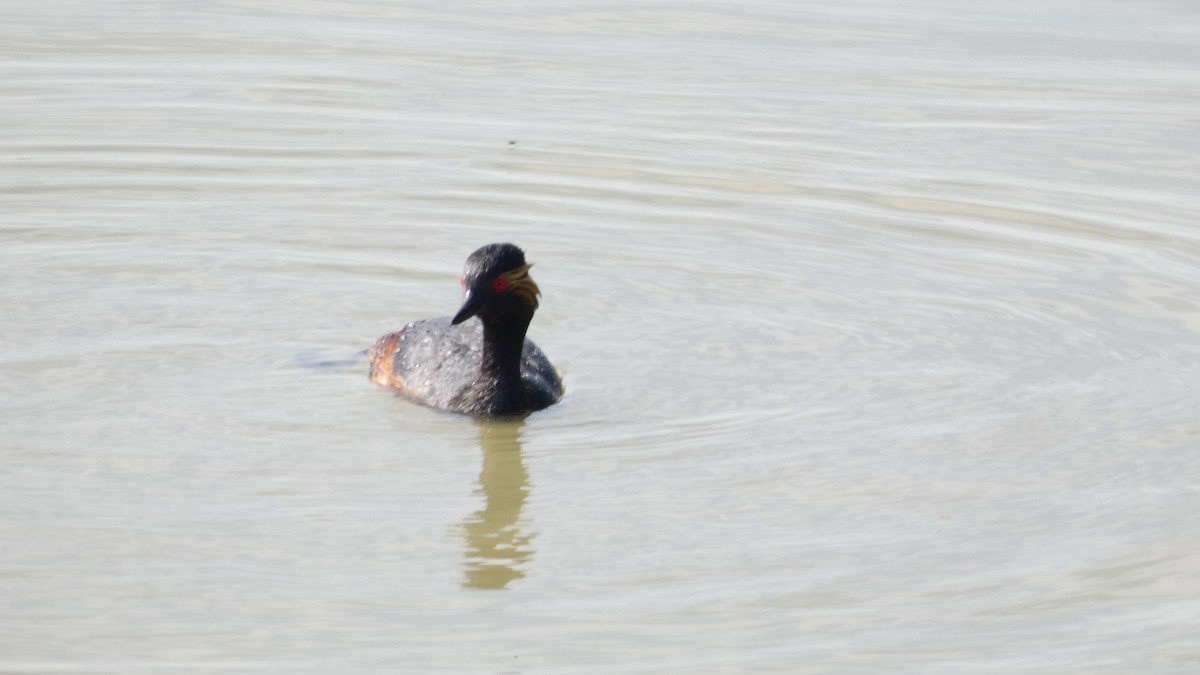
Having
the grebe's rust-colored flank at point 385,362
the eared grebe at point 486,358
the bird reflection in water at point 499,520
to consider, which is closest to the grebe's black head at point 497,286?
the eared grebe at point 486,358

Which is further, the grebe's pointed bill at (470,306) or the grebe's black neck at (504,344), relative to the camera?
the grebe's black neck at (504,344)

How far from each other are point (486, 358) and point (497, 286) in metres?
0.45

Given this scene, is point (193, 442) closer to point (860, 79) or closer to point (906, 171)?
point (906, 171)

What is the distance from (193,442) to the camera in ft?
33.5

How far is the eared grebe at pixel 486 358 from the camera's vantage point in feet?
36.0

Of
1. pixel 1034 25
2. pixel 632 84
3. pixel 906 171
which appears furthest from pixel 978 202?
pixel 1034 25

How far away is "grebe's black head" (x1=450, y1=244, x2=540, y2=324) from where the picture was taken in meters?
10.9

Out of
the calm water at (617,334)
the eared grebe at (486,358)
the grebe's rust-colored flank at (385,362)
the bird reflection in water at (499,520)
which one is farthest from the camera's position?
the grebe's rust-colored flank at (385,362)

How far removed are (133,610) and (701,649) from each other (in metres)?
2.37

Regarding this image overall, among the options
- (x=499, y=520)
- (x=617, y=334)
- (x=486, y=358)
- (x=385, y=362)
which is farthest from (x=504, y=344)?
(x=499, y=520)

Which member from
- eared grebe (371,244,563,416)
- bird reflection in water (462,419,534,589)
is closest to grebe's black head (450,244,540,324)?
eared grebe (371,244,563,416)

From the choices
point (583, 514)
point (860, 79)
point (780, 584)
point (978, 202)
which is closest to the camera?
point (780, 584)

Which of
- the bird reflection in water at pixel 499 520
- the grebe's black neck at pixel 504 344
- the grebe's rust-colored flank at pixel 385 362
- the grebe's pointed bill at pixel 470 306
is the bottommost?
the bird reflection in water at pixel 499 520

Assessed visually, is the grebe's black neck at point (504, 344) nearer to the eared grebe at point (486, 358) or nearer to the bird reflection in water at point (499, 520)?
the eared grebe at point (486, 358)
